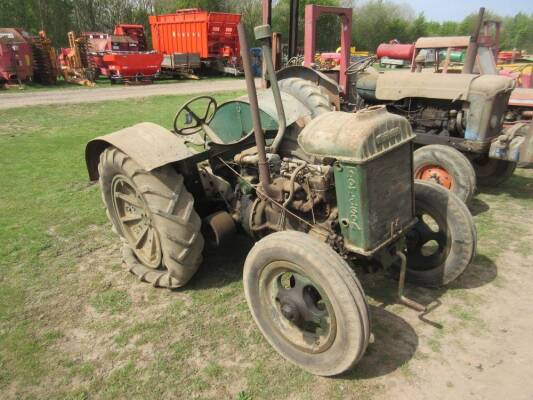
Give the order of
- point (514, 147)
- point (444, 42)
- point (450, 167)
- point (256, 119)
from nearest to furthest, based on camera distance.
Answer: point (256, 119) < point (450, 167) < point (514, 147) < point (444, 42)

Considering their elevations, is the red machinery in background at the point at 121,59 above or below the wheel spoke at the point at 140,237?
above

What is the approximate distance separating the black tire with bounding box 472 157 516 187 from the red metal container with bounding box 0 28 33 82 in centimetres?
1527

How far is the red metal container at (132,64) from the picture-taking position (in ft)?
55.3

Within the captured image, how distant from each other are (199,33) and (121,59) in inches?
234

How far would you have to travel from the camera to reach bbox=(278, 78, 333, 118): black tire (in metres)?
3.77

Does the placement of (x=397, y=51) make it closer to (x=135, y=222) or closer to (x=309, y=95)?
(x=309, y=95)

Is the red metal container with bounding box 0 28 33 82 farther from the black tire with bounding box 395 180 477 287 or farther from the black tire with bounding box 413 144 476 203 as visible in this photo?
the black tire with bounding box 395 180 477 287

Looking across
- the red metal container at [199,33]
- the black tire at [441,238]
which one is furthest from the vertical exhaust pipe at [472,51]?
the red metal container at [199,33]

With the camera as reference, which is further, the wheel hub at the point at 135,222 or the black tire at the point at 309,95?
the black tire at the point at 309,95

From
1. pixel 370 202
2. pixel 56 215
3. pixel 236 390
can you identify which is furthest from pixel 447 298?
pixel 56 215

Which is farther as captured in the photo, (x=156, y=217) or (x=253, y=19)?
(x=253, y=19)

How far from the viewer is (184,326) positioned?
8.95 feet

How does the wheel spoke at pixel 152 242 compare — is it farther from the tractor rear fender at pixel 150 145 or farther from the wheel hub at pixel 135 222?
the tractor rear fender at pixel 150 145

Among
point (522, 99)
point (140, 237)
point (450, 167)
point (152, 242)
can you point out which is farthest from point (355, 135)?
point (522, 99)
